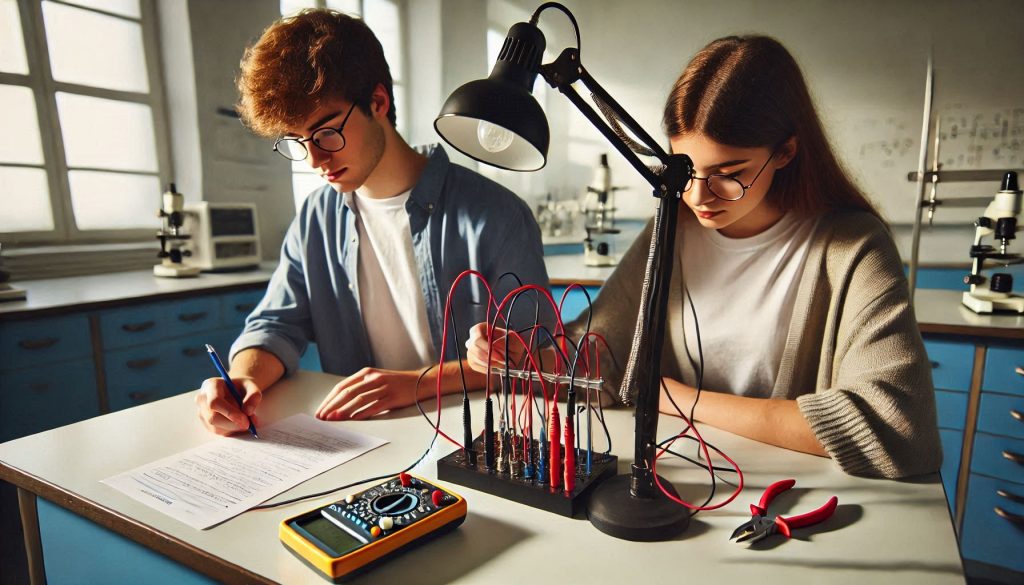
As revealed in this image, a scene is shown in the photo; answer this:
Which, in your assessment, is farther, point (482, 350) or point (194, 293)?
point (194, 293)

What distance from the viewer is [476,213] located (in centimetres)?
138

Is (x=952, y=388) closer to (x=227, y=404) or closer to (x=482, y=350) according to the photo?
(x=482, y=350)

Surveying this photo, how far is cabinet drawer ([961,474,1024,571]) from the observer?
178 centimetres

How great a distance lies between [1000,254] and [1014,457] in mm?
651

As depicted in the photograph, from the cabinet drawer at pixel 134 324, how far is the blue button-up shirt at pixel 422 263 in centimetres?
96

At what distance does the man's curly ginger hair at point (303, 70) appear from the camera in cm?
114

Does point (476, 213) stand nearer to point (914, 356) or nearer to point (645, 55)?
point (914, 356)

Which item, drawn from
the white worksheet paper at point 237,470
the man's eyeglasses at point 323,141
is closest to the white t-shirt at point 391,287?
the man's eyeglasses at point 323,141

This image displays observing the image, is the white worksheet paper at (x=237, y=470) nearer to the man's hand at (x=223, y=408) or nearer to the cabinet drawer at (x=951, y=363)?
the man's hand at (x=223, y=408)

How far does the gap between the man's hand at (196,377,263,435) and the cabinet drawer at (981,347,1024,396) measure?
80.1 inches

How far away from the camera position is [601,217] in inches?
127

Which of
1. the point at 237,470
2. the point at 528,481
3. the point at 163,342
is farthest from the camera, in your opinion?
the point at 163,342

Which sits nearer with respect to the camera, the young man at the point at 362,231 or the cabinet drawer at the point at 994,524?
the young man at the point at 362,231

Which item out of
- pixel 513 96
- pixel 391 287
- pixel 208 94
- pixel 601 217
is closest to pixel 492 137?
pixel 513 96
